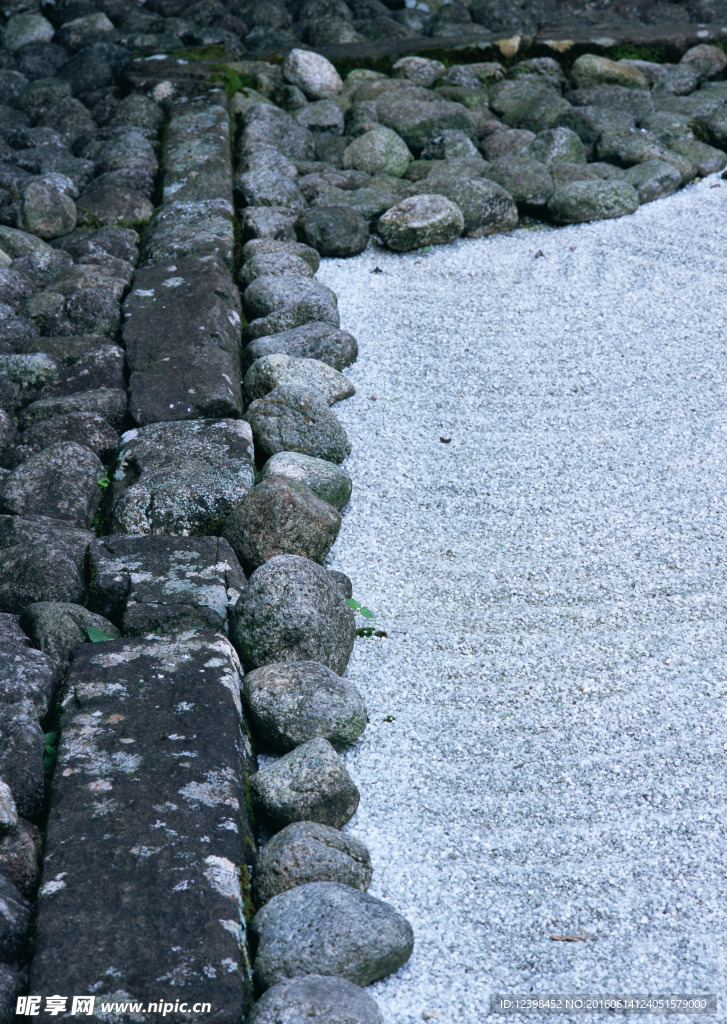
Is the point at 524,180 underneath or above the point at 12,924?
above

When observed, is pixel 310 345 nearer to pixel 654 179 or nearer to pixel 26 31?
pixel 654 179

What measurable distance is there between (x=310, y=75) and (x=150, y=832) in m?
6.55

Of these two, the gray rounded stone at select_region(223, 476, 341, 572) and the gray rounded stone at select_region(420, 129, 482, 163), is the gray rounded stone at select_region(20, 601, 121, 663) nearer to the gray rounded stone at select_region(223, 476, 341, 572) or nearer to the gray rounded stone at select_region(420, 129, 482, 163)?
the gray rounded stone at select_region(223, 476, 341, 572)

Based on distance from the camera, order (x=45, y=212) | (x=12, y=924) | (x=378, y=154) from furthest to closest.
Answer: (x=378, y=154), (x=45, y=212), (x=12, y=924)

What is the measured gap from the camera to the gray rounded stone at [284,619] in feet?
9.13

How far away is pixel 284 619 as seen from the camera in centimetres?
278

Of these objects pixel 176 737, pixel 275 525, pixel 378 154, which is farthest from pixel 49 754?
pixel 378 154

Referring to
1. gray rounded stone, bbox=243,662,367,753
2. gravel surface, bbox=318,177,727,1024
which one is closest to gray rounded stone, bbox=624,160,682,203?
gravel surface, bbox=318,177,727,1024

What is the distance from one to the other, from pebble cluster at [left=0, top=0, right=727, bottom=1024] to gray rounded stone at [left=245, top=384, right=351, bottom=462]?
0.01 m

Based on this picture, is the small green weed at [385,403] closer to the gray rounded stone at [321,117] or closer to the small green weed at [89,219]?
the small green weed at [89,219]

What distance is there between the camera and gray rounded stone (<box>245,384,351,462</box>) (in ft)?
12.5

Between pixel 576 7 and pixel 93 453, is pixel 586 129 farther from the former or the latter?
pixel 93 453

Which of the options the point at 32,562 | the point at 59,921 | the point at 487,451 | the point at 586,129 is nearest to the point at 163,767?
the point at 59,921

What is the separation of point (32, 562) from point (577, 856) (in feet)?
6.37
